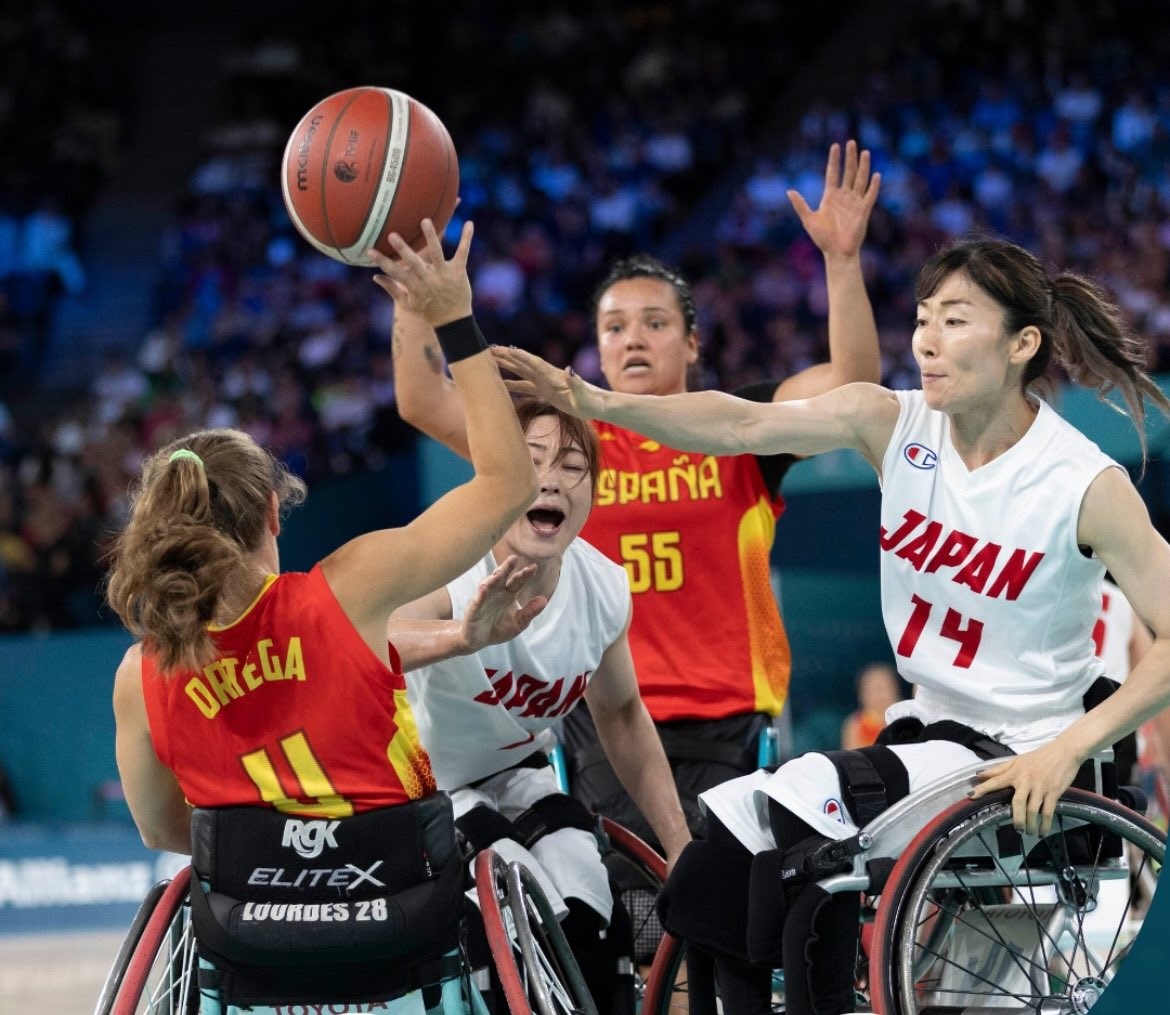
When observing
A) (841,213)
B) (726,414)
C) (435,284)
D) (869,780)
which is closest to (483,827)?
(869,780)

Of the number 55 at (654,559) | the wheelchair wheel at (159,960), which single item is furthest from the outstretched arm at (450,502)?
the number 55 at (654,559)

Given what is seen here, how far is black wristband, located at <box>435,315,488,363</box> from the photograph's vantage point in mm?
2877

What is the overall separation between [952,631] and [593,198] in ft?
37.1

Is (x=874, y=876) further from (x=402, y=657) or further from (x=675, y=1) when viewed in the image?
(x=675, y=1)

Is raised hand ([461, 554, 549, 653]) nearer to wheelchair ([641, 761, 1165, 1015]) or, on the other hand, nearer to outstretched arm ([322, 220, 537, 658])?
outstretched arm ([322, 220, 537, 658])

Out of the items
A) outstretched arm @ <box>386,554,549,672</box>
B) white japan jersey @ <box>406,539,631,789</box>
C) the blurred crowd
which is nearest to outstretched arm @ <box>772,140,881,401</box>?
white japan jersey @ <box>406,539,631,789</box>

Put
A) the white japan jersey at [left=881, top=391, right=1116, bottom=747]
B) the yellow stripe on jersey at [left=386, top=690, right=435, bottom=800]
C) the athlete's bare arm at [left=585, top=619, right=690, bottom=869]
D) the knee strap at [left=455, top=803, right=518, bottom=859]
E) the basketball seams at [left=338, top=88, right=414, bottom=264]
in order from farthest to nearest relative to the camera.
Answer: the athlete's bare arm at [left=585, top=619, right=690, bottom=869]
the knee strap at [left=455, top=803, right=518, bottom=859]
the basketball seams at [left=338, top=88, right=414, bottom=264]
the white japan jersey at [left=881, top=391, right=1116, bottom=747]
the yellow stripe on jersey at [left=386, top=690, right=435, bottom=800]

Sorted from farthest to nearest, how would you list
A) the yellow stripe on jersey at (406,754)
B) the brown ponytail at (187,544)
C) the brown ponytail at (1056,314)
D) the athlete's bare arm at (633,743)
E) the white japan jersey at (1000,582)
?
1. the athlete's bare arm at (633,743)
2. the brown ponytail at (1056,314)
3. the white japan jersey at (1000,582)
4. the yellow stripe on jersey at (406,754)
5. the brown ponytail at (187,544)

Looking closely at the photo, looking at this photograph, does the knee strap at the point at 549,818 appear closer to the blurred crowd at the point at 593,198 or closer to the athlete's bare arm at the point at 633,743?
the athlete's bare arm at the point at 633,743

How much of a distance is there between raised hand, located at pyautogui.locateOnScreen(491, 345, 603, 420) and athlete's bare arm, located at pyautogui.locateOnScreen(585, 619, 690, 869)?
0.76 metres

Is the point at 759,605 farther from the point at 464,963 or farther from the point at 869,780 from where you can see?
the point at 464,963

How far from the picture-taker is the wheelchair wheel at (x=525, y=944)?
280 cm

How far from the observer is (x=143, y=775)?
10.0 ft

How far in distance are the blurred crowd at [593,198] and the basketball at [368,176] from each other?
6743mm
